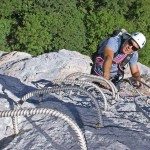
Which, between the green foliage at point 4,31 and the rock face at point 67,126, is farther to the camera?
the green foliage at point 4,31

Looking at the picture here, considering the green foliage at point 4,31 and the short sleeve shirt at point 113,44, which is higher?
the short sleeve shirt at point 113,44

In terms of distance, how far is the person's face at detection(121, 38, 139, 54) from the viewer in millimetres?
7719

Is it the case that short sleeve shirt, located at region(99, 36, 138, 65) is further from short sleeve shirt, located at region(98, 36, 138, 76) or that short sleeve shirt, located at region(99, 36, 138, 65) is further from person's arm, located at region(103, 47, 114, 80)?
person's arm, located at region(103, 47, 114, 80)

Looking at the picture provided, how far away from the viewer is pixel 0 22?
61.3 ft

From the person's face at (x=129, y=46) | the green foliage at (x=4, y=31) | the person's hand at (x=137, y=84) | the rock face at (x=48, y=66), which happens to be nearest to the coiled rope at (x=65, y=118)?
the person's hand at (x=137, y=84)

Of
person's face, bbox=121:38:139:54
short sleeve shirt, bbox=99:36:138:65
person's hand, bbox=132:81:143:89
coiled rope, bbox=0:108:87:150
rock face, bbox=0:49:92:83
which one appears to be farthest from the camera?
rock face, bbox=0:49:92:83

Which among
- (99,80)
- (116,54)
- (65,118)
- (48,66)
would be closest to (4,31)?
(48,66)

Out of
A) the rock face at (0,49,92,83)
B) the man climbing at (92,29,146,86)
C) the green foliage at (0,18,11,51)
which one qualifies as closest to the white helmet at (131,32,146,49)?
the man climbing at (92,29,146,86)

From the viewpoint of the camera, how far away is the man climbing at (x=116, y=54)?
7526mm

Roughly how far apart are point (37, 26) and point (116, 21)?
2.81 meters

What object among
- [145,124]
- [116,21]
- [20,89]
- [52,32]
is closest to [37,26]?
[52,32]

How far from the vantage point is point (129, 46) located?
307 inches

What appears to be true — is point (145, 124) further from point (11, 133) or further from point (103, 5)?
point (103, 5)

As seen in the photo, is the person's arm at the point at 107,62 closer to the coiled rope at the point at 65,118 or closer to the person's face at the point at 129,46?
the person's face at the point at 129,46
